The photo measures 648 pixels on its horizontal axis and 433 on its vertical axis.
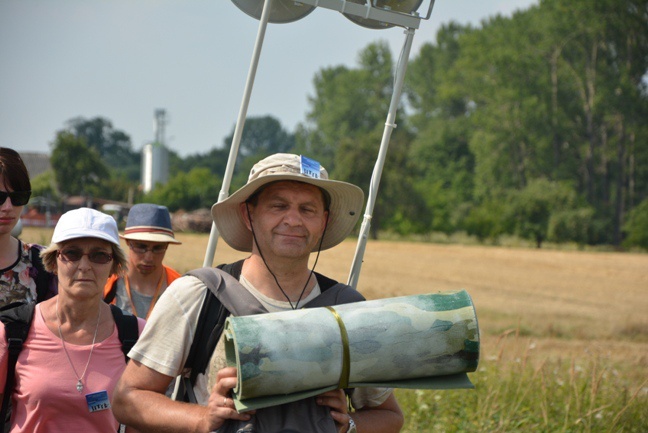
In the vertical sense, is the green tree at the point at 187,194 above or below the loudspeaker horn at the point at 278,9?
below

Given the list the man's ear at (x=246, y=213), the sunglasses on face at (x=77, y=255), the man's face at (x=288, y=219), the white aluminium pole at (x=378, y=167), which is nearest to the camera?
the man's face at (x=288, y=219)

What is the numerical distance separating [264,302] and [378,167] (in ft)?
4.35

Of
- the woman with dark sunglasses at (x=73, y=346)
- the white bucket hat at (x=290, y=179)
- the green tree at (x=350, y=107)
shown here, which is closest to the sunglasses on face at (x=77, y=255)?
the woman with dark sunglasses at (x=73, y=346)

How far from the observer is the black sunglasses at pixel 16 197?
391 centimetres

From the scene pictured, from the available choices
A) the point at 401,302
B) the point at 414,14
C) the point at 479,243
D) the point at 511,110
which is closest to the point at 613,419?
the point at 414,14

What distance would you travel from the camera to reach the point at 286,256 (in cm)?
281

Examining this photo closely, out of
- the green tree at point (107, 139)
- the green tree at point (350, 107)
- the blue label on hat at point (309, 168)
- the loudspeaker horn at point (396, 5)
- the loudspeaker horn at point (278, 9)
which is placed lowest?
the green tree at point (107, 139)

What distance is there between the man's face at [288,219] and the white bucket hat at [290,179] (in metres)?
0.04

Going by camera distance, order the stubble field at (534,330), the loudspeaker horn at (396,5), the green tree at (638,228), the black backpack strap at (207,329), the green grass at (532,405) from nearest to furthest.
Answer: the black backpack strap at (207,329), the loudspeaker horn at (396,5), the green grass at (532,405), the stubble field at (534,330), the green tree at (638,228)

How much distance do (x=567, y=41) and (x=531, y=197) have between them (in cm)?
1120

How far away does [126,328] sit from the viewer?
363 centimetres

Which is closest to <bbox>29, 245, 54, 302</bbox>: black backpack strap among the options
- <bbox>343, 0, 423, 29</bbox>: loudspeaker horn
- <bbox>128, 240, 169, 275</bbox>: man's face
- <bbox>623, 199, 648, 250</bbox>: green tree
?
<bbox>128, 240, 169, 275</bbox>: man's face

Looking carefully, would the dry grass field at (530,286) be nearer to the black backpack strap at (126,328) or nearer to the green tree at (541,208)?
the black backpack strap at (126,328)

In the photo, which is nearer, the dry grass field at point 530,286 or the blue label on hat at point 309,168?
the blue label on hat at point 309,168
